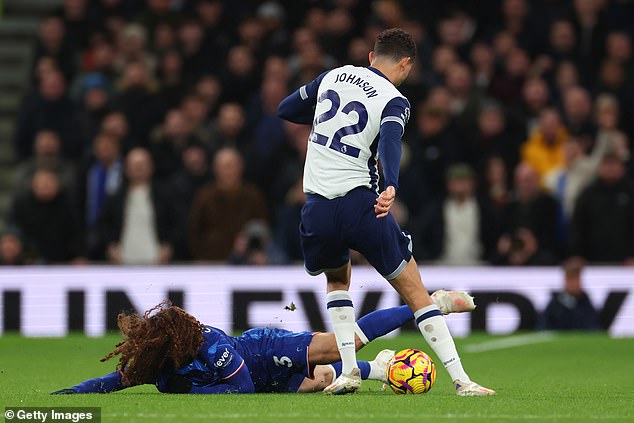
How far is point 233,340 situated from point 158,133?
8633mm

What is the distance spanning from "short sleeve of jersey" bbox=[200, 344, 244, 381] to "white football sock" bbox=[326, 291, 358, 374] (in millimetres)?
649

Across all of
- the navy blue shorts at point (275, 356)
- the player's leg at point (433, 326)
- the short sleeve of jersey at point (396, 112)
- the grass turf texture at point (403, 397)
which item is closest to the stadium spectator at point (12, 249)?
the grass turf texture at point (403, 397)

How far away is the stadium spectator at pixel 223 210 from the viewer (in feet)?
51.6

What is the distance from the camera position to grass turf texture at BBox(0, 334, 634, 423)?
7320 millimetres

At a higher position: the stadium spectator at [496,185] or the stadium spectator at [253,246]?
the stadium spectator at [496,185]

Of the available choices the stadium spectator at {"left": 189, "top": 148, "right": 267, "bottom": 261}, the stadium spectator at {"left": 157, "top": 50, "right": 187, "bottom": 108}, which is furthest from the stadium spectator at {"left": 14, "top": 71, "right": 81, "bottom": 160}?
the stadium spectator at {"left": 189, "top": 148, "right": 267, "bottom": 261}

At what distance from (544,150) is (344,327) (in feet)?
27.7

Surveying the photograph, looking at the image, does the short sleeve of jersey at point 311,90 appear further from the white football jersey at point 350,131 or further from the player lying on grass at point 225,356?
the player lying on grass at point 225,356

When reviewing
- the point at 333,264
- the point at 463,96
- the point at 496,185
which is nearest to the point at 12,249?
the point at 496,185

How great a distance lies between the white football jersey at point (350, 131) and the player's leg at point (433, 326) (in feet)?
2.04

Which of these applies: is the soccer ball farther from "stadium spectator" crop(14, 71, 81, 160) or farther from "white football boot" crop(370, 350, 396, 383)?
"stadium spectator" crop(14, 71, 81, 160)

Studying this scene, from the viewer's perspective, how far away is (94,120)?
57.5 ft

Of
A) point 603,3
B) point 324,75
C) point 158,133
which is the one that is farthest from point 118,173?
point 324,75

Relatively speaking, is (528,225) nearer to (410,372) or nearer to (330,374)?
(330,374)
